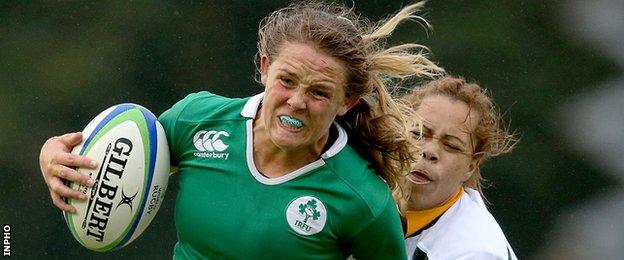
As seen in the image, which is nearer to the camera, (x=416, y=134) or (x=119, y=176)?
(x=119, y=176)

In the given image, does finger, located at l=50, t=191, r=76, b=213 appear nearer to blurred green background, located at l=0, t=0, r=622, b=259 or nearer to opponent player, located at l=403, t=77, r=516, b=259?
opponent player, located at l=403, t=77, r=516, b=259

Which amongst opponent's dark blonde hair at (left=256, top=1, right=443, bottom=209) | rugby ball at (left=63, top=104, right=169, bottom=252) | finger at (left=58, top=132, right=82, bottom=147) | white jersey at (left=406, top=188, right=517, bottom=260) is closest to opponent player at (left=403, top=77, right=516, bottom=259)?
white jersey at (left=406, top=188, right=517, bottom=260)

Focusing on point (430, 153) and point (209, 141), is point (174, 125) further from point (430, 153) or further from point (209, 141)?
point (430, 153)

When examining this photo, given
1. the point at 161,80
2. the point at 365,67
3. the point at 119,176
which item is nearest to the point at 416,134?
the point at 365,67

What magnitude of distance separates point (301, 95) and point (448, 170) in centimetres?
102

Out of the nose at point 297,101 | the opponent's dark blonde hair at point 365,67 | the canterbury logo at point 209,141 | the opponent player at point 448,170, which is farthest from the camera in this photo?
the opponent player at point 448,170

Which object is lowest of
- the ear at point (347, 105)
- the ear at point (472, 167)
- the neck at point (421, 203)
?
the neck at point (421, 203)

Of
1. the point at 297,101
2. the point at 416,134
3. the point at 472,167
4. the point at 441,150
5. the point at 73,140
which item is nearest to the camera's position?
the point at 297,101

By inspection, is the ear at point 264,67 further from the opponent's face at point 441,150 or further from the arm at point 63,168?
the opponent's face at point 441,150

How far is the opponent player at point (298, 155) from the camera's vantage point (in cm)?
328

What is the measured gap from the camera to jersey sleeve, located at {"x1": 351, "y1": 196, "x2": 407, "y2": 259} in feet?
11.0

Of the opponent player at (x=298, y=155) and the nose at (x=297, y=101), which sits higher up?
the nose at (x=297, y=101)

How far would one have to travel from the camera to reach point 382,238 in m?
3.37

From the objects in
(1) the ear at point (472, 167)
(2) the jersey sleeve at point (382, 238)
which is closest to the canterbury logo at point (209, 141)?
(2) the jersey sleeve at point (382, 238)
